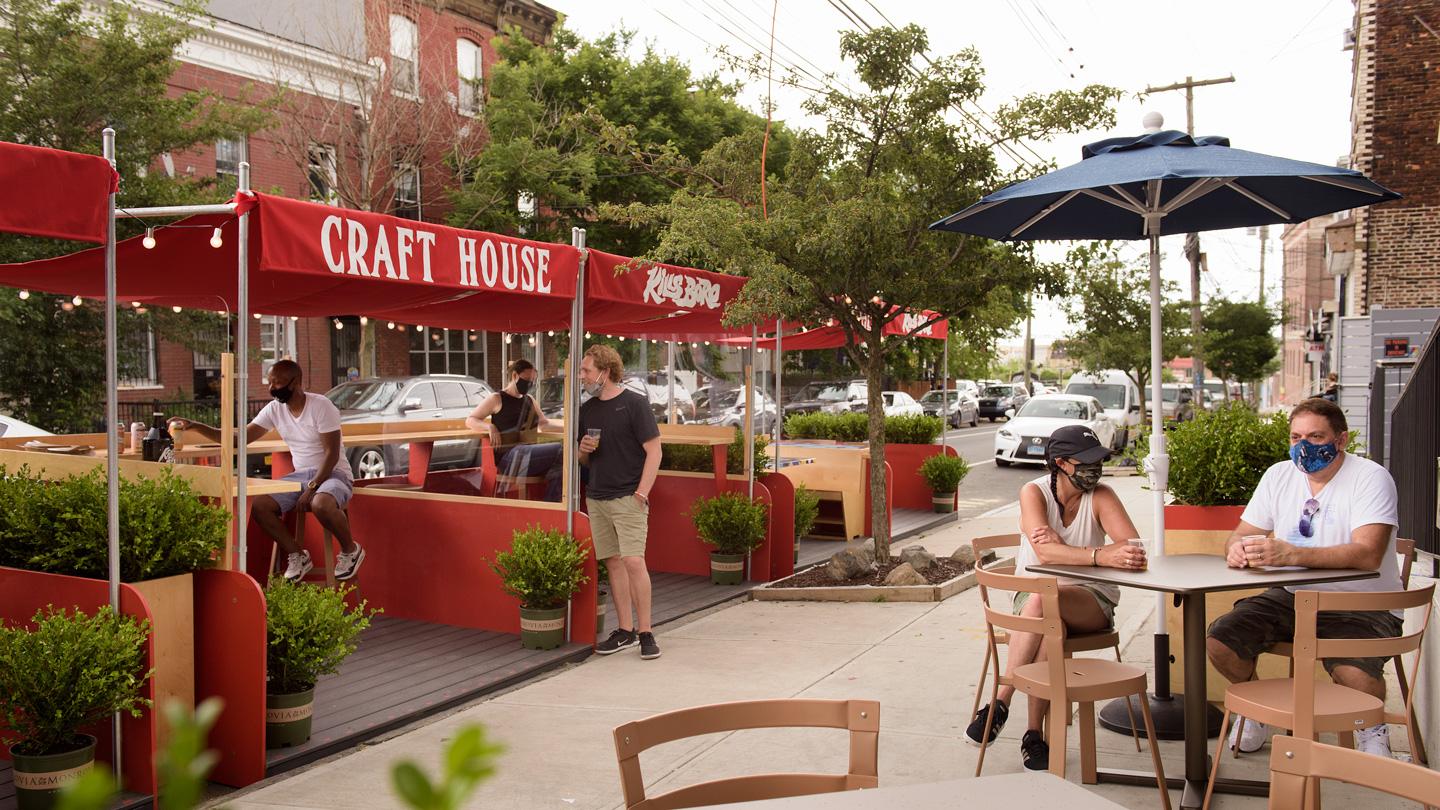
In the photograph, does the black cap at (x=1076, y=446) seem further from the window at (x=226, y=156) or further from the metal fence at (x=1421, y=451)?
the window at (x=226, y=156)

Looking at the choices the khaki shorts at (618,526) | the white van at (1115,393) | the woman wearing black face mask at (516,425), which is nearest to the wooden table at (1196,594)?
the khaki shorts at (618,526)

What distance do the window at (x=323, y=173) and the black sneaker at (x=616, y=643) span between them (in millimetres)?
15717

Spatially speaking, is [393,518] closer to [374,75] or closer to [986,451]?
[374,75]

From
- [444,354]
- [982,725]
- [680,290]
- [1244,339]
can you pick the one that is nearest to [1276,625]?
[982,725]

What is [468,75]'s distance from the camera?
2628 centimetres

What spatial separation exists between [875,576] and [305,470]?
180 inches

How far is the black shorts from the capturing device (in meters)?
4.52

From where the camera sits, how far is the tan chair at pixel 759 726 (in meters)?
2.54

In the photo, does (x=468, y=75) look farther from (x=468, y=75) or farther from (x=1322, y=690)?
(x=1322, y=690)

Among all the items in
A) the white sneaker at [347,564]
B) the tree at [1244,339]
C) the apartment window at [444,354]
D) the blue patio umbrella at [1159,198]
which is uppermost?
the tree at [1244,339]

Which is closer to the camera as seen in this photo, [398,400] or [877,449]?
[877,449]

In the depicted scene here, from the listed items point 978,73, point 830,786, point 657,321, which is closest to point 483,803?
point 830,786

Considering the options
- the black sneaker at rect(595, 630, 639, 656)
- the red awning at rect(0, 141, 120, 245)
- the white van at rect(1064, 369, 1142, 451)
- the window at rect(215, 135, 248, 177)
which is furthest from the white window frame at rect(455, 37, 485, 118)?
the red awning at rect(0, 141, 120, 245)

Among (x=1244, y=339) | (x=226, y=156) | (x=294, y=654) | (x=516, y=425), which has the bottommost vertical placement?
(x=294, y=654)
